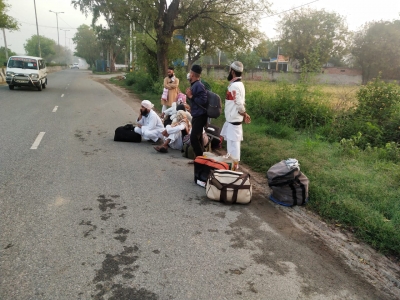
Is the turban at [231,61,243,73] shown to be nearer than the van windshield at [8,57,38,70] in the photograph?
A: Yes

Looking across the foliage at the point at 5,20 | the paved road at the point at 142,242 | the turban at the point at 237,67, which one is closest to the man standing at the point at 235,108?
the turban at the point at 237,67

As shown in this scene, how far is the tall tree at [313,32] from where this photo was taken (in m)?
46.4

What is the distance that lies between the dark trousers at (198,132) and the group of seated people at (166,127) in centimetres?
103

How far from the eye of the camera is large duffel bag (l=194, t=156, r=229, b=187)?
5.16 meters

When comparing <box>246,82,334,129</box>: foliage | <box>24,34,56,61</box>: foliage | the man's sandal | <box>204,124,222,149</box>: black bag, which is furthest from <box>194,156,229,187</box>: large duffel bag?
<box>24,34,56,61</box>: foliage

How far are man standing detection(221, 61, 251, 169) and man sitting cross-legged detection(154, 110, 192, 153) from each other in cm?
170

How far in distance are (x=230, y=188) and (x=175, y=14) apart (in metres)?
15.3

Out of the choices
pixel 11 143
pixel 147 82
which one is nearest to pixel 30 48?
pixel 147 82

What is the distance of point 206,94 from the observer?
566 centimetres

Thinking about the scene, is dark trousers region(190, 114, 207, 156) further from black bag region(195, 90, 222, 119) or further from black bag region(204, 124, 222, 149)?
black bag region(204, 124, 222, 149)

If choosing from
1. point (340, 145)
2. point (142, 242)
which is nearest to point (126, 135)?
point (142, 242)

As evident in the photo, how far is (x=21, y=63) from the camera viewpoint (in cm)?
1777

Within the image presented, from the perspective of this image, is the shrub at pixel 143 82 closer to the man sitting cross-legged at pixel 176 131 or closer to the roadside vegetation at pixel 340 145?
the roadside vegetation at pixel 340 145

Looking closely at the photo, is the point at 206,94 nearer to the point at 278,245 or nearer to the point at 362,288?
the point at 278,245
